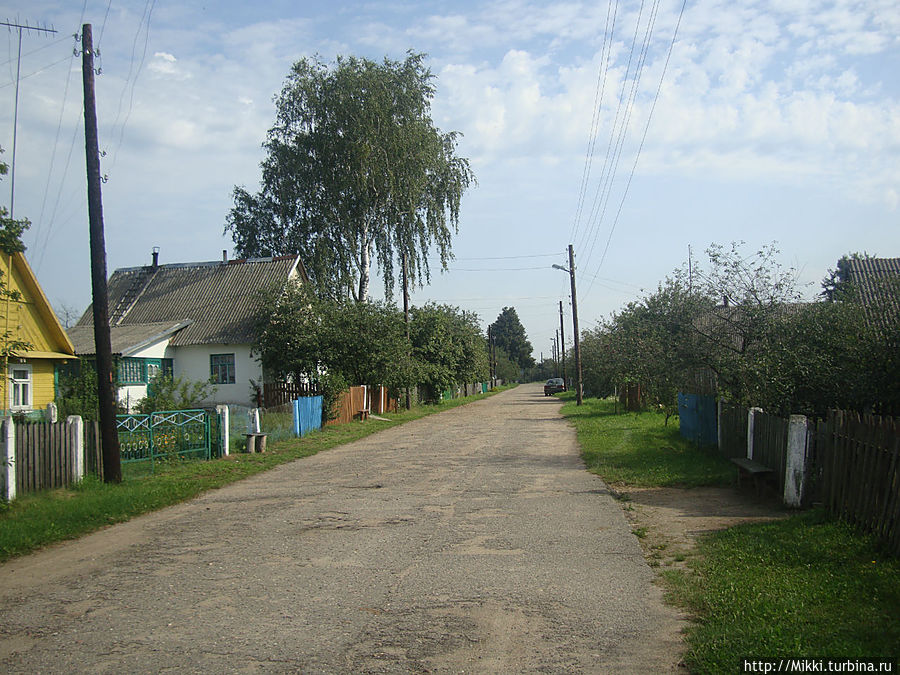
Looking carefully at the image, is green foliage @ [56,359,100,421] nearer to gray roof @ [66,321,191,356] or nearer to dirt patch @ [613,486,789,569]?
gray roof @ [66,321,191,356]

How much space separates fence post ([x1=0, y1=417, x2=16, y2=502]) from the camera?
10.6 metres

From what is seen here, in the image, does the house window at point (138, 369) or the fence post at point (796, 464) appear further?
the house window at point (138, 369)

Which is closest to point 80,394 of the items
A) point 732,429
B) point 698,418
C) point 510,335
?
point 698,418

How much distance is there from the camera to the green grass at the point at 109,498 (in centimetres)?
909

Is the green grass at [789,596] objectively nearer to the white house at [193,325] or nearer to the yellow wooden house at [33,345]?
the yellow wooden house at [33,345]

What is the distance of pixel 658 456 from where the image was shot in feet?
51.6

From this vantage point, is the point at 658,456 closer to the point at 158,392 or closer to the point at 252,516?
the point at 252,516

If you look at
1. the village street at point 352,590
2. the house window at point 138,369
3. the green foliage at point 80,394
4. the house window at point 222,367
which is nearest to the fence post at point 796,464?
the village street at point 352,590

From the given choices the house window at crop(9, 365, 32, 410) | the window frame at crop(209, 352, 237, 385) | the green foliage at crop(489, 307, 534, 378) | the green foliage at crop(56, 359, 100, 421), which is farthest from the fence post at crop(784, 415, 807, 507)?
the green foliage at crop(489, 307, 534, 378)

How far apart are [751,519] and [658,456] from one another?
6.58m

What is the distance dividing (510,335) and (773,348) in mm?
134773

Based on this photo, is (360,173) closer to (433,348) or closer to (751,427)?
(433,348)

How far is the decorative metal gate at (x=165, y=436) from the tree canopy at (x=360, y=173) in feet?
61.9

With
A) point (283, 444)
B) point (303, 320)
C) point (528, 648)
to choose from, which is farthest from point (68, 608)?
point (303, 320)
